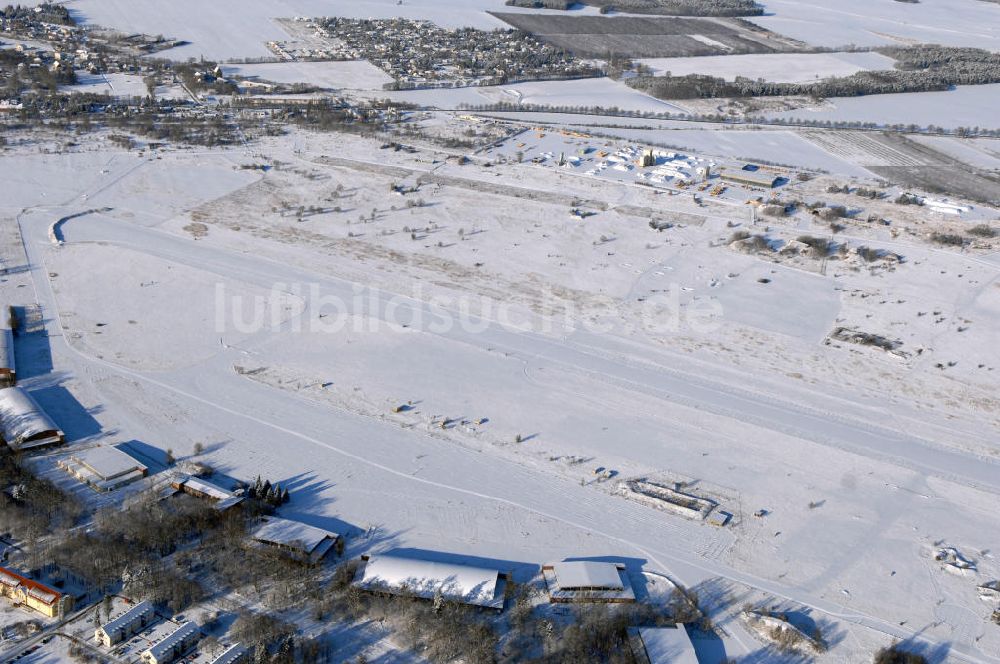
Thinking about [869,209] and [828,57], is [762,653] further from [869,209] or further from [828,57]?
[828,57]

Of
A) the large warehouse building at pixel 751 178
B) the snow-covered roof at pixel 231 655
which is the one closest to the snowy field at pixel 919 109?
the large warehouse building at pixel 751 178

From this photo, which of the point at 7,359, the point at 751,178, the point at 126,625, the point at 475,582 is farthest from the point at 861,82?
the point at 126,625

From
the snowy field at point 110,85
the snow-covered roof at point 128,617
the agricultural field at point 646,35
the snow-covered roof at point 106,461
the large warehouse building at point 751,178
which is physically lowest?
the snow-covered roof at point 128,617

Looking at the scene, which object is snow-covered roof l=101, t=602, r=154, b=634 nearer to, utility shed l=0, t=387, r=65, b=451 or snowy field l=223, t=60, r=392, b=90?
utility shed l=0, t=387, r=65, b=451

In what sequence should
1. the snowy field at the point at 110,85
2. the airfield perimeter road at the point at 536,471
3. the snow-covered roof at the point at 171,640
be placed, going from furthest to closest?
1. the snowy field at the point at 110,85
2. the airfield perimeter road at the point at 536,471
3. the snow-covered roof at the point at 171,640

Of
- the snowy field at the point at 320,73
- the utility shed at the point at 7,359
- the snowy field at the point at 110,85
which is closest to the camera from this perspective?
the utility shed at the point at 7,359

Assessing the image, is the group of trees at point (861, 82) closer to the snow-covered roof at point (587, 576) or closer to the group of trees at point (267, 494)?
the group of trees at point (267, 494)

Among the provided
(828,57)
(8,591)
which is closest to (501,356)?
(8,591)
